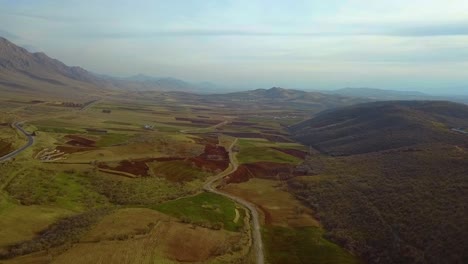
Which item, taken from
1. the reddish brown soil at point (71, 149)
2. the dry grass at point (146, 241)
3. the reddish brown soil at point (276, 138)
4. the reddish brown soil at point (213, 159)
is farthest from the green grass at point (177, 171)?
the reddish brown soil at point (276, 138)

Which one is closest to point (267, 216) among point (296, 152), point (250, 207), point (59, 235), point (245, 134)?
point (250, 207)

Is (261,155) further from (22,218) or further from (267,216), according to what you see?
(22,218)

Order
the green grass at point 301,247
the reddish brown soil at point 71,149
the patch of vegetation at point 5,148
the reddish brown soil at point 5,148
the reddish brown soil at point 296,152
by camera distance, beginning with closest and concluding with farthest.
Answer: the green grass at point 301,247 → the reddish brown soil at point 5,148 → the patch of vegetation at point 5,148 → the reddish brown soil at point 71,149 → the reddish brown soil at point 296,152

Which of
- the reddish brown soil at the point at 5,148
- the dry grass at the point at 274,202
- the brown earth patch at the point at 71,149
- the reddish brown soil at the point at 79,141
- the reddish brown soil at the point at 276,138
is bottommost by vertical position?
the reddish brown soil at the point at 276,138

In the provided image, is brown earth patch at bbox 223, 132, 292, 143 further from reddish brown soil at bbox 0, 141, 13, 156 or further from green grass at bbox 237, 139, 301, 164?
reddish brown soil at bbox 0, 141, 13, 156

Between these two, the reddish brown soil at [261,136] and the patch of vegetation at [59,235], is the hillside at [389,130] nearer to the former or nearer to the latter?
the reddish brown soil at [261,136]

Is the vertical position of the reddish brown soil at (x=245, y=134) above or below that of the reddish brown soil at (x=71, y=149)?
below

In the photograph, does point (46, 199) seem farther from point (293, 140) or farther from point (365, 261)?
point (293, 140)
